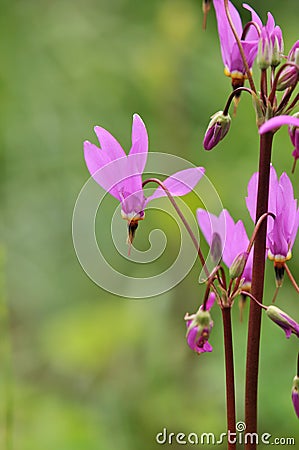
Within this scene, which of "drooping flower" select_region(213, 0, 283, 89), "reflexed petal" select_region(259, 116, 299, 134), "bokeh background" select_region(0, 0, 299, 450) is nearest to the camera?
"reflexed petal" select_region(259, 116, 299, 134)

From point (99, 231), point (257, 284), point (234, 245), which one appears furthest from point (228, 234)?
point (99, 231)

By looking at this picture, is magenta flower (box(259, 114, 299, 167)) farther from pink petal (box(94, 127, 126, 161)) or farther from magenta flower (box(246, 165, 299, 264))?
pink petal (box(94, 127, 126, 161))

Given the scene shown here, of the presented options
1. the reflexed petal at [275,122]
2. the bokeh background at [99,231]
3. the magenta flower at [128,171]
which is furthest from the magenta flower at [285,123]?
the bokeh background at [99,231]

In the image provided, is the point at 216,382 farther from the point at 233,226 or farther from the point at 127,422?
the point at 233,226

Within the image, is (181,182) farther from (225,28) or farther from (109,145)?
(225,28)

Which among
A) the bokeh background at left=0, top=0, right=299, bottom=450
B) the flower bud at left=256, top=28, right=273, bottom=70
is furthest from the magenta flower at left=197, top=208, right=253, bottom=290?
the bokeh background at left=0, top=0, right=299, bottom=450

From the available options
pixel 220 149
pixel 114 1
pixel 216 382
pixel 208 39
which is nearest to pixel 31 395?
pixel 216 382
